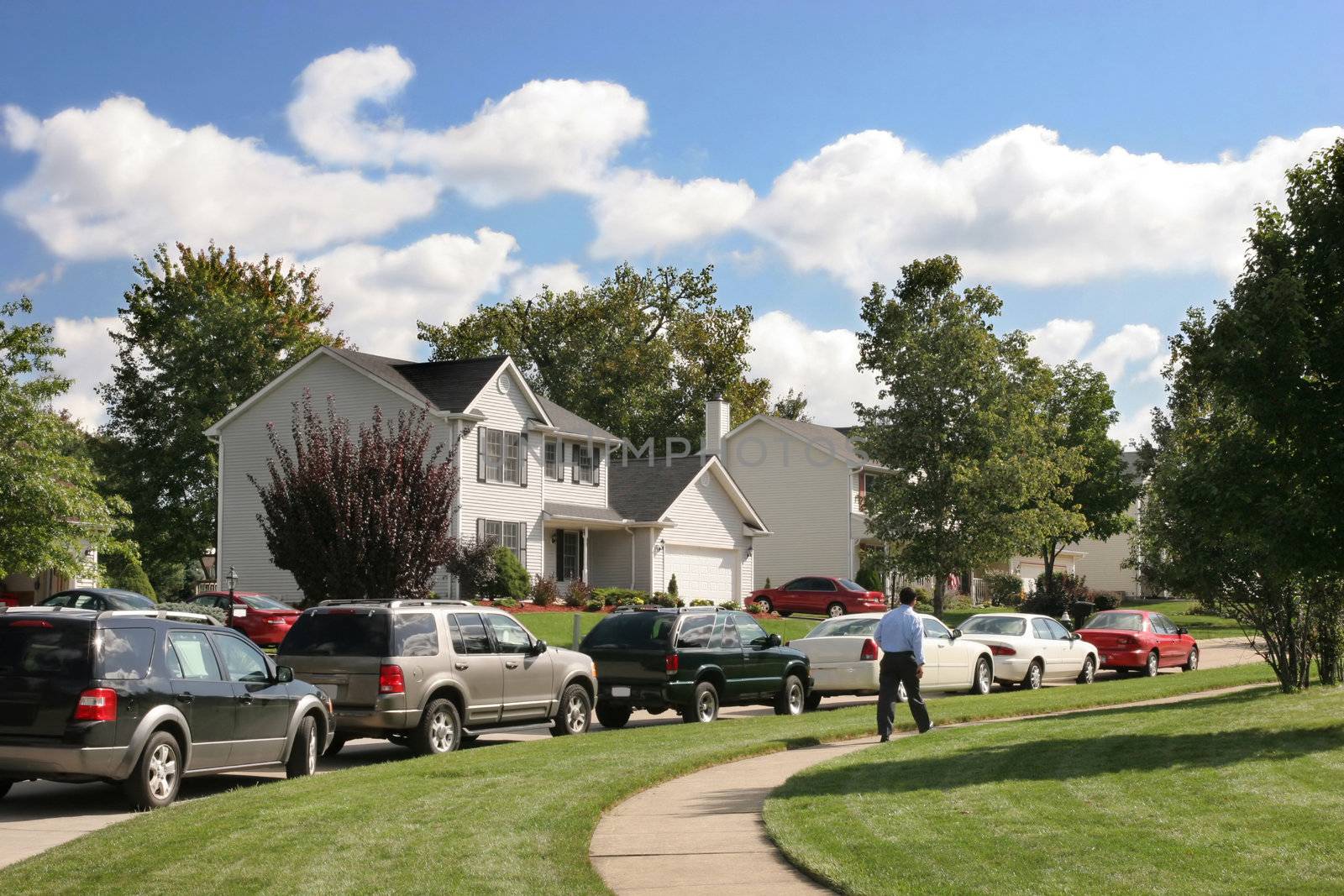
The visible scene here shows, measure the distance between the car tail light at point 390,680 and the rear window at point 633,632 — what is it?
4.52 meters

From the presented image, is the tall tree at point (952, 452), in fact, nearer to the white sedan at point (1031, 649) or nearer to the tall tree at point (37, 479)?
the white sedan at point (1031, 649)

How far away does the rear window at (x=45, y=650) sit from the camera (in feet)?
38.5

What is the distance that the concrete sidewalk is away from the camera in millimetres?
8383

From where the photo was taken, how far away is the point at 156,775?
12.1 meters

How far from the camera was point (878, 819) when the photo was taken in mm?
9984

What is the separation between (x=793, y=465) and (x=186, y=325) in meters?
24.9

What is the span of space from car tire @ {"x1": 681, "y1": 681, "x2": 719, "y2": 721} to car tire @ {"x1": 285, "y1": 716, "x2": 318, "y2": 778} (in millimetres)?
6464

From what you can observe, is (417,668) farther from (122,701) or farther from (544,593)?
(544,593)

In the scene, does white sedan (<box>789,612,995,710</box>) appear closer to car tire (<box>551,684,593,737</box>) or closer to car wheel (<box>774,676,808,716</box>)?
car wheel (<box>774,676,808,716</box>)

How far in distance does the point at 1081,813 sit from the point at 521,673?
343 inches

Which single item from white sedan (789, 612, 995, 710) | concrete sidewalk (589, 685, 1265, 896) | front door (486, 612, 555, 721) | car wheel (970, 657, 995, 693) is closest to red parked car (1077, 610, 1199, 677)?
car wheel (970, 657, 995, 693)

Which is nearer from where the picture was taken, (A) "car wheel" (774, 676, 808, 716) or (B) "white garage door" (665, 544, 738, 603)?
(A) "car wheel" (774, 676, 808, 716)

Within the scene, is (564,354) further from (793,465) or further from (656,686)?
(656,686)

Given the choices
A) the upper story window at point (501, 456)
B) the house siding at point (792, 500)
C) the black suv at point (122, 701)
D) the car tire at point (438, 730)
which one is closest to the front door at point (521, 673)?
the car tire at point (438, 730)
